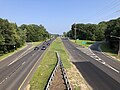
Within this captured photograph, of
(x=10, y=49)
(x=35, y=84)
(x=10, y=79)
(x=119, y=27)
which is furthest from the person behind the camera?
(x=10, y=49)

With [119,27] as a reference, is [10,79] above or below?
below

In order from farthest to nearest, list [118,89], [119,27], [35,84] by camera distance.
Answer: [119,27], [35,84], [118,89]

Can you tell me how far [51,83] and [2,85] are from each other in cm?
660

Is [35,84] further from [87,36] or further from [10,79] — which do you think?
[87,36]

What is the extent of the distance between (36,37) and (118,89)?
5995 inches

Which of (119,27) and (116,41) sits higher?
(119,27)

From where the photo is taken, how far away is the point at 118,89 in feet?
80.9

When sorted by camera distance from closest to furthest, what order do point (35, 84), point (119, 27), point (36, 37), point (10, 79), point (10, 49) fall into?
point (35, 84) < point (10, 79) < point (119, 27) < point (10, 49) < point (36, 37)

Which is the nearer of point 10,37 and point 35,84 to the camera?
point 35,84

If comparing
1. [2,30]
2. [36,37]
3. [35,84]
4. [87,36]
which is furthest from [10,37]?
[87,36]

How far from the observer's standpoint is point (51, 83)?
26.2 m

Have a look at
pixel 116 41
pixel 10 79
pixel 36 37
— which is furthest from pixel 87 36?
pixel 10 79

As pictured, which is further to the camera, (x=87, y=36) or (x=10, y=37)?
(x=87, y=36)

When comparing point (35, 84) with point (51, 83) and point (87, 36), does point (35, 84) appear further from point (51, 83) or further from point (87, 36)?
point (87, 36)
